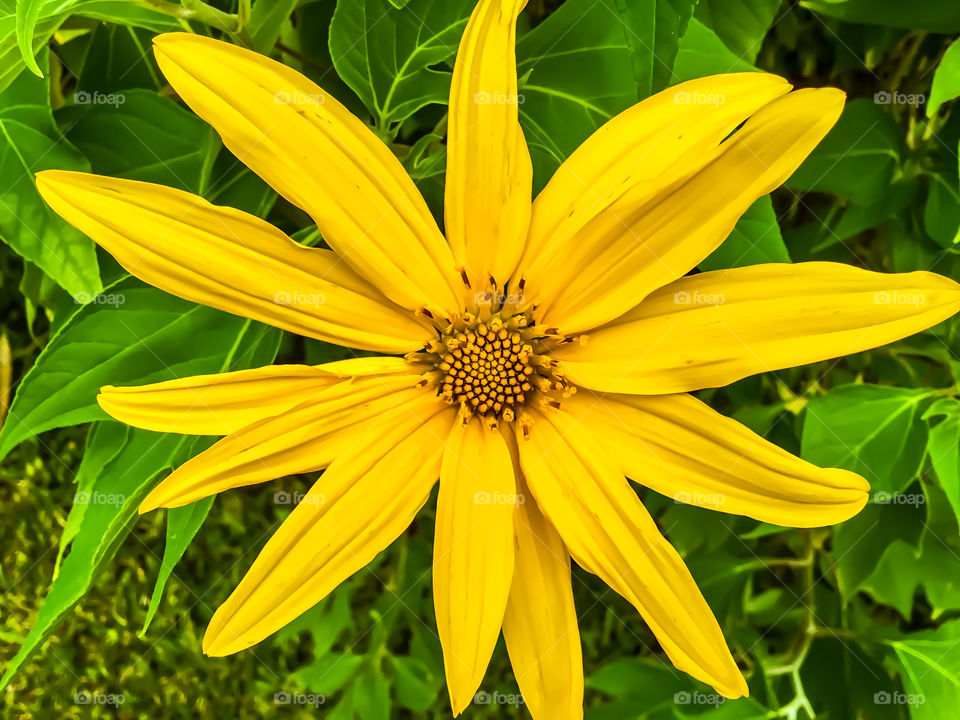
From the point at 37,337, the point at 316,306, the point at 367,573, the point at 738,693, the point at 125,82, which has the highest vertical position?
the point at 125,82

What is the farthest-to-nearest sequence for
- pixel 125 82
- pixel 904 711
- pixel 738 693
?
pixel 904 711 → pixel 125 82 → pixel 738 693

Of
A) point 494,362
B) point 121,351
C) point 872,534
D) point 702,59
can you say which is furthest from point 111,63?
point 872,534

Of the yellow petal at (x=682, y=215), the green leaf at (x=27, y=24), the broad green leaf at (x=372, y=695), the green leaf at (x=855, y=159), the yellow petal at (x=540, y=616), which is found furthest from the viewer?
the broad green leaf at (x=372, y=695)

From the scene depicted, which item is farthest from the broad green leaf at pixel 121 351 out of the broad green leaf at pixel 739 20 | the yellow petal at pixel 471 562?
the broad green leaf at pixel 739 20

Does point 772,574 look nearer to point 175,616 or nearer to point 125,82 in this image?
point 175,616

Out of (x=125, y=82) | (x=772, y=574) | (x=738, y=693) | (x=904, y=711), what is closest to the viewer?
(x=738, y=693)

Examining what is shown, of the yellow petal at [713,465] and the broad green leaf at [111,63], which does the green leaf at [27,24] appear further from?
the yellow petal at [713,465]

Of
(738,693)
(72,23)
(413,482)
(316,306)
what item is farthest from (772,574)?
(72,23)
